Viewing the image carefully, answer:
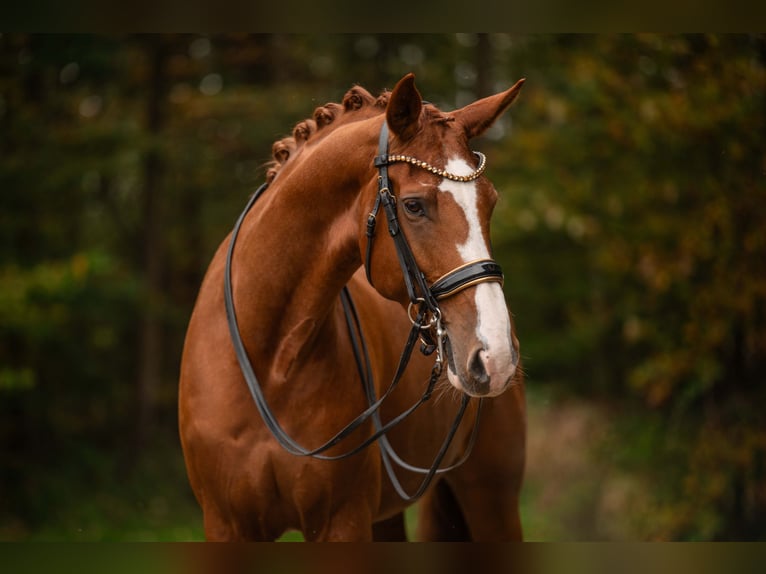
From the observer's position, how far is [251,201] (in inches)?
137

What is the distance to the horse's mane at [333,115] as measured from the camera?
3.13 m

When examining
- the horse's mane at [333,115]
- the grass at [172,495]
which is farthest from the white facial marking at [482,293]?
the grass at [172,495]

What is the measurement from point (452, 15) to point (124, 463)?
8.87m

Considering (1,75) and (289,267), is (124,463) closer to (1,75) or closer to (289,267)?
(1,75)

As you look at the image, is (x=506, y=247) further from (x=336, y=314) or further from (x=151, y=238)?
(x=336, y=314)

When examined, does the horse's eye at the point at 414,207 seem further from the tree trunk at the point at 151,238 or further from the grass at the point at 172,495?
the tree trunk at the point at 151,238

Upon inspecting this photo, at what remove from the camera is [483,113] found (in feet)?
9.45

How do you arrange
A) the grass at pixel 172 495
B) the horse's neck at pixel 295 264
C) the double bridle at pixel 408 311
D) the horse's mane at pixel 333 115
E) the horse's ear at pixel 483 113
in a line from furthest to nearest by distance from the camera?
the grass at pixel 172 495, the horse's mane at pixel 333 115, the horse's neck at pixel 295 264, the horse's ear at pixel 483 113, the double bridle at pixel 408 311

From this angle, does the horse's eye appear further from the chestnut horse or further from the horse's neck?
the horse's neck

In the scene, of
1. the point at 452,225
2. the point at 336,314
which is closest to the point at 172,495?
the point at 336,314

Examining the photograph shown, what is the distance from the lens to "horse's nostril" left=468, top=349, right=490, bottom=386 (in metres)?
2.52

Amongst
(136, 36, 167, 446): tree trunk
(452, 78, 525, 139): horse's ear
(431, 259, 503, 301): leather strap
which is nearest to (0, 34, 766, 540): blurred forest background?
(136, 36, 167, 446): tree trunk

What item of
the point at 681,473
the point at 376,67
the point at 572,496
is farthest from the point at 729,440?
the point at 376,67

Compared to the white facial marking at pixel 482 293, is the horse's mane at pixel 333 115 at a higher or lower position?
higher
